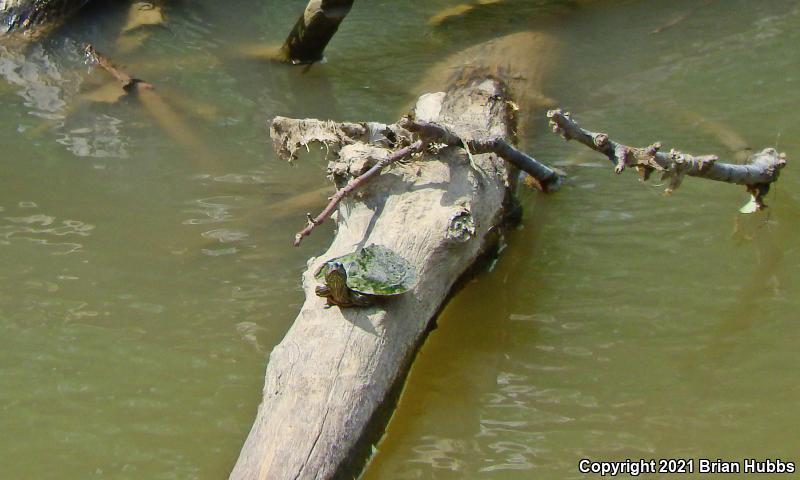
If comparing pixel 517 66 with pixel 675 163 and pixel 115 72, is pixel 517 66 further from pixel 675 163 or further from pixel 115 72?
pixel 115 72

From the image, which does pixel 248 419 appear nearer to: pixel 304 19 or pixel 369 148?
pixel 369 148

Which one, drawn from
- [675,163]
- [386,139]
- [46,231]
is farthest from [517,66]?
[46,231]

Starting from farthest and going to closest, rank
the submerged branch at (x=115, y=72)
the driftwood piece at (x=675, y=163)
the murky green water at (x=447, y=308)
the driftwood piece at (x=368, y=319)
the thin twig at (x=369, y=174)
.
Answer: the submerged branch at (x=115, y=72) < the thin twig at (x=369, y=174) < the driftwood piece at (x=675, y=163) < the murky green water at (x=447, y=308) < the driftwood piece at (x=368, y=319)

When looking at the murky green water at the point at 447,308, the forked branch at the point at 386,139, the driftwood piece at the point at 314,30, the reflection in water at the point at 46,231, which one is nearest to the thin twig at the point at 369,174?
the forked branch at the point at 386,139

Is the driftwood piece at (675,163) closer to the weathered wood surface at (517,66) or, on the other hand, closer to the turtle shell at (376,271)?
the turtle shell at (376,271)

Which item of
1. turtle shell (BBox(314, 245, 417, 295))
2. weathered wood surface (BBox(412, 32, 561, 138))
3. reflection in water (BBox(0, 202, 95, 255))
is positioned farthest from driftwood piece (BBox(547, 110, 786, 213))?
reflection in water (BBox(0, 202, 95, 255))

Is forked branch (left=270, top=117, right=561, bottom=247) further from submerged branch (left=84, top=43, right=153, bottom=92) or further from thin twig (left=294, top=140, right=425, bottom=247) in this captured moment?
submerged branch (left=84, top=43, right=153, bottom=92)

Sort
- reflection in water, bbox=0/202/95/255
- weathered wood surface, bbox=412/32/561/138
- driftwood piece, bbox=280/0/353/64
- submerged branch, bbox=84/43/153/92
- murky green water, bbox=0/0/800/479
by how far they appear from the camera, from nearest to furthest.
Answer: murky green water, bbox=0/0/800/479
reflection in water, bbox=0/202/95/255
weathered wood surface, bbox=412/32/561/138
submerged branch, bbox=84/43/153/92
driftwood piece, bbox=280/0/353/64

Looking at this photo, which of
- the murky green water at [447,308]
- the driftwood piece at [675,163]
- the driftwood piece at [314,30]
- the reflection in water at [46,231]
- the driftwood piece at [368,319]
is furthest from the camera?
the driftwood piece at [314,30]
